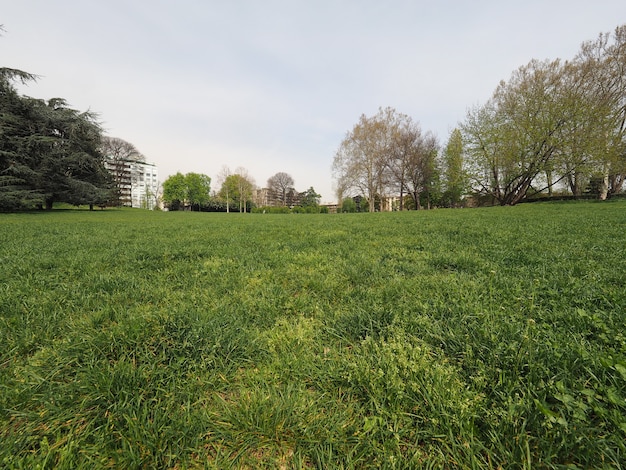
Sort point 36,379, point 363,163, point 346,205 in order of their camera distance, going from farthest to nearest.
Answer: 1. point 346,205
2. point 363,163
3. point 36,379

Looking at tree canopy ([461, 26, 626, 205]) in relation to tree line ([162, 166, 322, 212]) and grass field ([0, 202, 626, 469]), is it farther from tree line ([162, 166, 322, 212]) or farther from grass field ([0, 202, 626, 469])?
tree line ([162, 166, 322, 212])

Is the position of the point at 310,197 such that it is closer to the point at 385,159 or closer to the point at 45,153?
the point at 385,159

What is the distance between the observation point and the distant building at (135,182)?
44681 mm

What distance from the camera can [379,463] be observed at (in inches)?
45.2

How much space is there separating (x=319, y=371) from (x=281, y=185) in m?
97.8

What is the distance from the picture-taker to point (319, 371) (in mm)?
1705

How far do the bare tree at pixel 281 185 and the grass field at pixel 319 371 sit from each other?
94586mm

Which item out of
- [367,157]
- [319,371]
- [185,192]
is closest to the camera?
[319,371]

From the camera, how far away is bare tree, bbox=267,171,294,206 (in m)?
94.6

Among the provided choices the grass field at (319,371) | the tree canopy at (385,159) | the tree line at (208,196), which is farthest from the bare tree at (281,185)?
the grass field at (319,371)

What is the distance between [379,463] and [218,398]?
0.97 m

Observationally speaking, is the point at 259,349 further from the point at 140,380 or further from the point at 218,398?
the point at 140,380

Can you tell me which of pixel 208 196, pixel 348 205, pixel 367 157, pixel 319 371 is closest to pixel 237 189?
pixel 208 196

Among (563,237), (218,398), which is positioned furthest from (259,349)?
(563,237)
